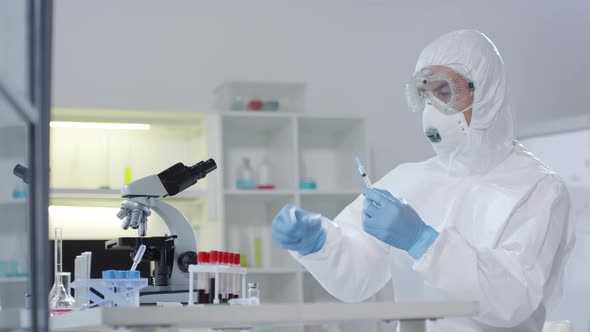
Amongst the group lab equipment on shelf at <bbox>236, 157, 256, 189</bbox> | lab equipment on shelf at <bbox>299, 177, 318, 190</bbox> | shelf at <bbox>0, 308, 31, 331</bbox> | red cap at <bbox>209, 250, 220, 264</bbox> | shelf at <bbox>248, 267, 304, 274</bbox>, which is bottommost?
shelf at <bbox>248, 267, 304, 274</bbox>

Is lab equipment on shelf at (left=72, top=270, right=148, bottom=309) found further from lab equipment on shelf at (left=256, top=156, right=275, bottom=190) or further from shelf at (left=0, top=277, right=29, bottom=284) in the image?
lab equipment on shelf at (left=256, top=156, right=275, bottom=190)

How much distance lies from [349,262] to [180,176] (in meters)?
0.55

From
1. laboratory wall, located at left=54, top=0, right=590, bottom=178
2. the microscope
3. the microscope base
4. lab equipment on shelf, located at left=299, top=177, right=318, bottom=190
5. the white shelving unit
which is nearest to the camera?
the microscope base

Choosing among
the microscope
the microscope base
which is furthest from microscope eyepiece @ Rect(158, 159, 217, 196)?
the microscope base

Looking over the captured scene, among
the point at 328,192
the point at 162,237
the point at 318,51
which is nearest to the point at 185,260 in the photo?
the point at 162,237

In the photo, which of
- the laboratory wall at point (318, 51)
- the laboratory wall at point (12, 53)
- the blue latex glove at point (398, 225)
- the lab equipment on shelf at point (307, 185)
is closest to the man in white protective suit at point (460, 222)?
the blue latex glove at point (398, 225)

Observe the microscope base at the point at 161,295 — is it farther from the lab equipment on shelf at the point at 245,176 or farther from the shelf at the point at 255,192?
the lab equipment on shelf at the point at 245,176

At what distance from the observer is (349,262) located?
263cm

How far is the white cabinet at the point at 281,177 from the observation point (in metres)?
4.74

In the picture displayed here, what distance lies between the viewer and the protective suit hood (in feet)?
9.14

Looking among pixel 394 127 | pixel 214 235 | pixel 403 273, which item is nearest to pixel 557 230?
pixel 403 273

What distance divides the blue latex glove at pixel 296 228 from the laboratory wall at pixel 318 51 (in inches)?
109

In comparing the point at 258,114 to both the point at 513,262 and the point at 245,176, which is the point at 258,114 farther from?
the point at 513,262

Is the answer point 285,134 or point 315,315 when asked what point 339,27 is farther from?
point 315,315
